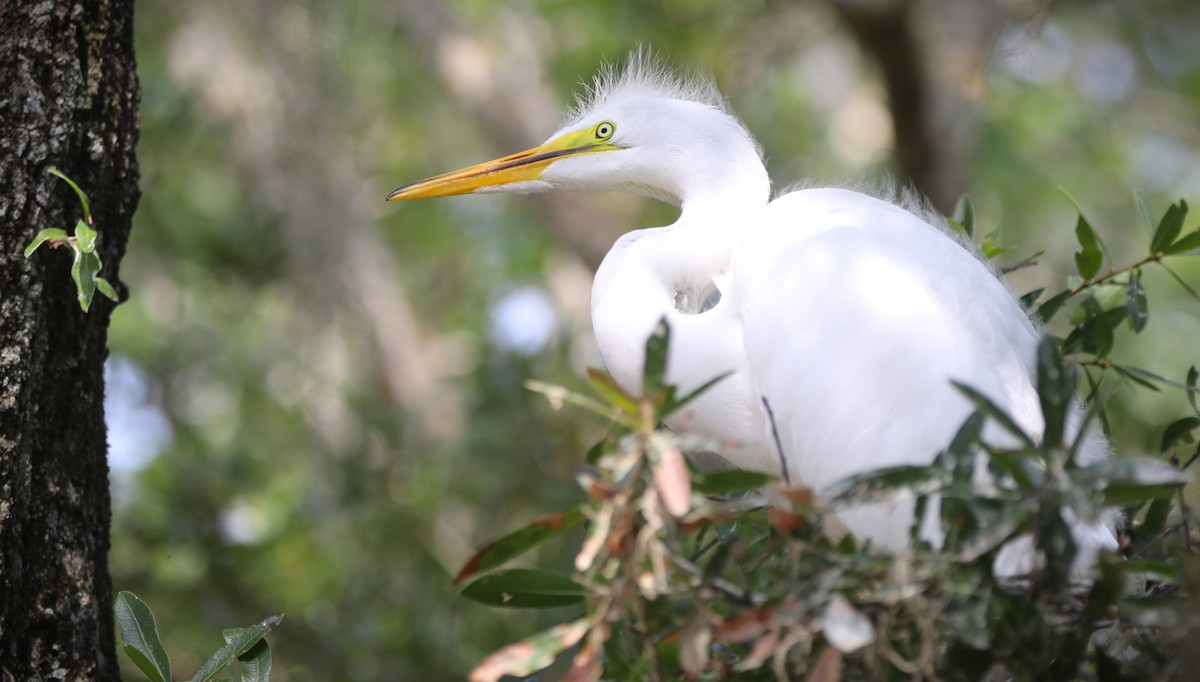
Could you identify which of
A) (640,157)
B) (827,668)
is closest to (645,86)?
(640,157)

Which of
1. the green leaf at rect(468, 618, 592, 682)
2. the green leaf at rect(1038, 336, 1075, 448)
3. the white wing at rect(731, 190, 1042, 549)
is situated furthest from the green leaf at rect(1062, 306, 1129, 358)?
the green leaf at rect(468, 618, 592, 682)

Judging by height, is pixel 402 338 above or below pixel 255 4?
below

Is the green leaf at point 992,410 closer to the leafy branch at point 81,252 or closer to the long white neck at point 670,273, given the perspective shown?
the long white neck at point 670,273

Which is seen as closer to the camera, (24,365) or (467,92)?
(24,365)

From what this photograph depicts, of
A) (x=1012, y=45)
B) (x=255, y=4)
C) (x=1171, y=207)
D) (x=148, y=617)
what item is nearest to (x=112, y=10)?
(x=148, y=617)

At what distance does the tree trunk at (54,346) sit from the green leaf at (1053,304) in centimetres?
192

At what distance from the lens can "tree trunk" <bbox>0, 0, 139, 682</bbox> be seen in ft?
6.13

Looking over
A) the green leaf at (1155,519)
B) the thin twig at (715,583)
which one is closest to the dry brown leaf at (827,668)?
the thin twig at (715,583)

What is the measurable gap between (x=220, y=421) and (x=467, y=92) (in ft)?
11.8

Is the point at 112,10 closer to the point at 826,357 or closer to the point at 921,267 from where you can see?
the point at 826,357

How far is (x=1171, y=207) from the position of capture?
2416 mm

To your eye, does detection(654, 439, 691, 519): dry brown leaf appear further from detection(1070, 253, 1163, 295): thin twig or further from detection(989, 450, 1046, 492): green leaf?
detection(1070, 253, 1163, 295): thin twig

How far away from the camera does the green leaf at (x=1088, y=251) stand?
2533 millimetres

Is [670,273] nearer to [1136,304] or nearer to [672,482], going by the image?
[1136,304]
